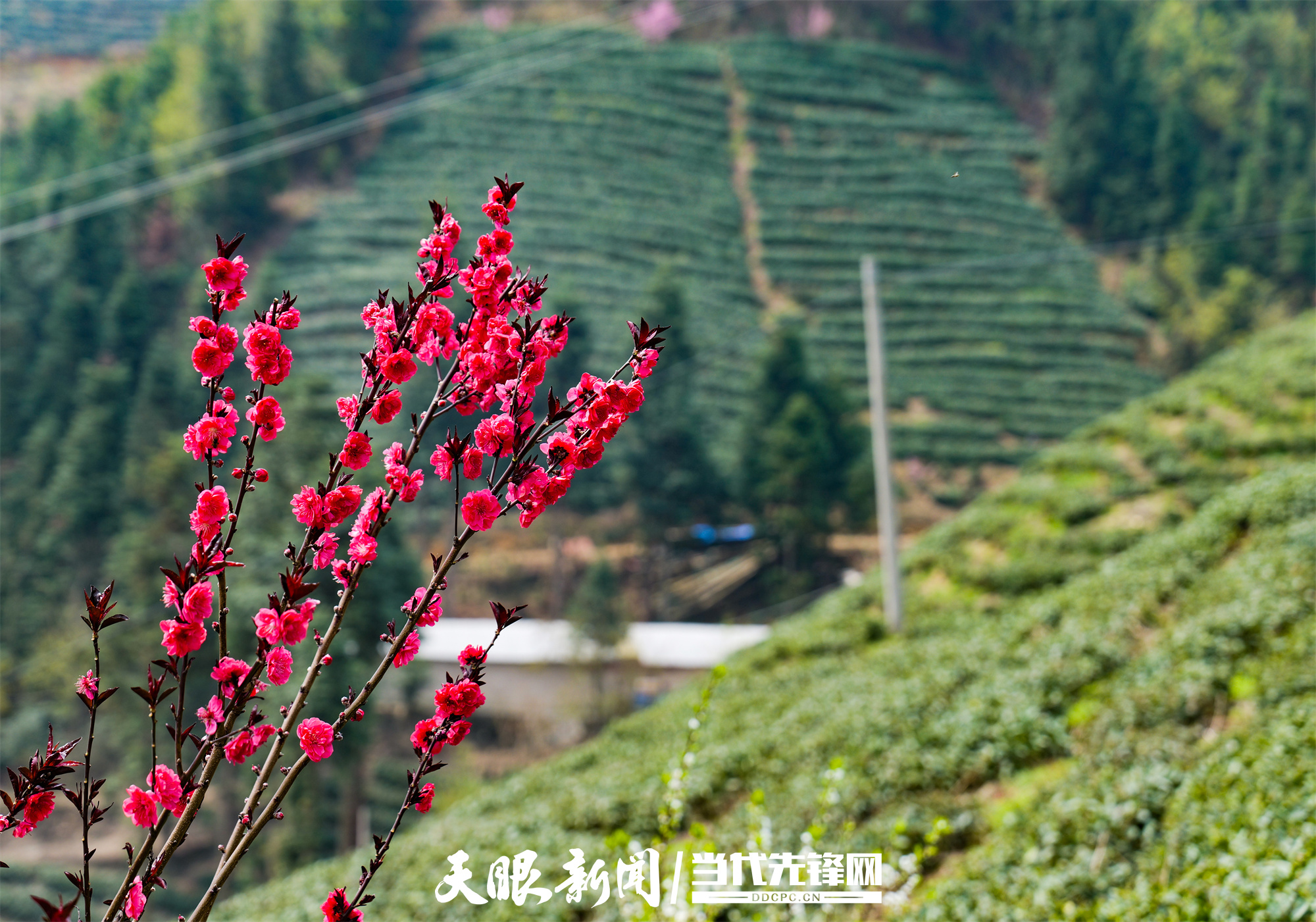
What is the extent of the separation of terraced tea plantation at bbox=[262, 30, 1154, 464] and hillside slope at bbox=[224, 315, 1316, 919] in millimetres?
18974

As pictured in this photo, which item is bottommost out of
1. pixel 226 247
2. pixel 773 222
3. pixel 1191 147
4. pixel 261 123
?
pixel 226 247

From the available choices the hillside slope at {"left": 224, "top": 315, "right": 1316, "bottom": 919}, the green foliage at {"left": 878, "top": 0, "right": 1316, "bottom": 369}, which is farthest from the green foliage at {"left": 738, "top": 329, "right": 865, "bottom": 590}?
the hillside slope at {"left": 224, "top": 315, "right": 1316, "bottom": 919}

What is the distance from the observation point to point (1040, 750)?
139 inches

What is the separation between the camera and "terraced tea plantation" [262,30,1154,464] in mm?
26688

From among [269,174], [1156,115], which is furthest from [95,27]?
[1156,115]

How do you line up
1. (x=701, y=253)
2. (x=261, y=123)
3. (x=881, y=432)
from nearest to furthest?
(x=881, y=432) < (x=261, y=123) < (x=701, y=253)

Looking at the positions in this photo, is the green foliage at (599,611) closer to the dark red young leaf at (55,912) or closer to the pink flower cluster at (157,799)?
the pink flower cluster at (157,799)

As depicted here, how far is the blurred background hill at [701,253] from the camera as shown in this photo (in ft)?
59.5

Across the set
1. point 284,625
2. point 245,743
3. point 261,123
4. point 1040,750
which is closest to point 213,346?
point 284,625

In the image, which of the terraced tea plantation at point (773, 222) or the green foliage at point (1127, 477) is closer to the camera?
the green foliage at point (1127, 477)

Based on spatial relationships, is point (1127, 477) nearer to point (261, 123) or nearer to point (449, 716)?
point (449, 716)

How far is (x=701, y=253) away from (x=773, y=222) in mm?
3813

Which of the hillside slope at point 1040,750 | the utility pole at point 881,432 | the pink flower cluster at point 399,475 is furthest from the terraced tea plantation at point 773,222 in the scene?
the pink flower cluster at point 399,475

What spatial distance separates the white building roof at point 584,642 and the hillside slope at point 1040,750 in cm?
1107
